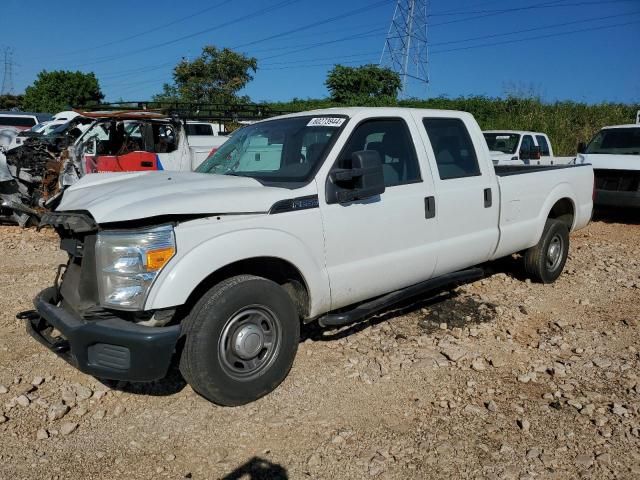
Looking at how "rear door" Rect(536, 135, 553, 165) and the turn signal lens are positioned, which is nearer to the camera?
the turn signal lens

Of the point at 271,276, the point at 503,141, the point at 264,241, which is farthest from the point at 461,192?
the point at 503,141

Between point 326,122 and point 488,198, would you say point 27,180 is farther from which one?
point 488,198

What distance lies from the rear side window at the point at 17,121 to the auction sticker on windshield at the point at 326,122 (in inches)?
701

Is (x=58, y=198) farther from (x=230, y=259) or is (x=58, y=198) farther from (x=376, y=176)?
(x=376, y=176)

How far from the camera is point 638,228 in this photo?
33.4 feet

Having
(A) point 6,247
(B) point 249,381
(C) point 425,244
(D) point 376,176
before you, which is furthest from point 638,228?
(A) point 6,247

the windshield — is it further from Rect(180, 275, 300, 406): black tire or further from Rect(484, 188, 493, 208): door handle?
Rect(484, 188, 493, 208): door handle

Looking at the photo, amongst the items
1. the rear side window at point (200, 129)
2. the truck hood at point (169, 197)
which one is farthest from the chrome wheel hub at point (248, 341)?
the rear side window at point (200, 129)

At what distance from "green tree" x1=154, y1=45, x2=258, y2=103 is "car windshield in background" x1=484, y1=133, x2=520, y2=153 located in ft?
102

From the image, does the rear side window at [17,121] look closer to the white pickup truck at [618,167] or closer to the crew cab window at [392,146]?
the white pickup truck at [618,167]

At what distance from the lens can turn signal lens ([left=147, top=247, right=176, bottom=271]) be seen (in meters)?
3.10

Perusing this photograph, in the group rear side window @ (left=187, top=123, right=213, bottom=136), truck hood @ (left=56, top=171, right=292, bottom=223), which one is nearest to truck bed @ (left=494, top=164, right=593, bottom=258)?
truck hood @ (left=56, top=171, right=292, bottom=223)

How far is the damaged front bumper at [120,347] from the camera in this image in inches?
119

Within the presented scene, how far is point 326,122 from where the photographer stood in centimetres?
422
